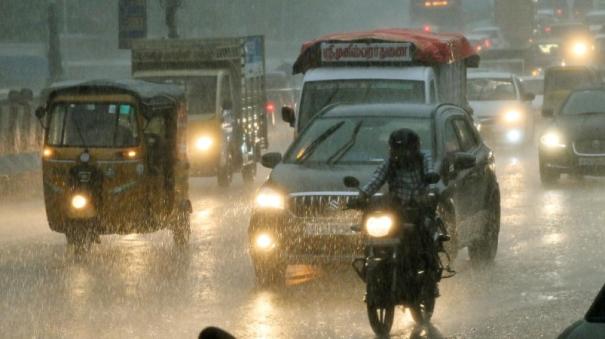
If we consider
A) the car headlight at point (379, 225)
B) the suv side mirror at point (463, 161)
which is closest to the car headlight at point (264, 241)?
the suv side mirror at point (463, 161)

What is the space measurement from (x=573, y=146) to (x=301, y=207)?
1218cm

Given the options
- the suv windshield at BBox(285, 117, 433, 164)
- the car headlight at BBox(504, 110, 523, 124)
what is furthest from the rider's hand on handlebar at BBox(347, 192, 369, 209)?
the car headlight at BBox(504, 110, 523, 124)

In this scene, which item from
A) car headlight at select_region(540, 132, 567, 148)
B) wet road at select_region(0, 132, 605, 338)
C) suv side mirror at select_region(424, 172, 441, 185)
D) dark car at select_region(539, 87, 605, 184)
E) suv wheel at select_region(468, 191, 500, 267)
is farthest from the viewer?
car headlight at select_region(540, 132, 567, 148)

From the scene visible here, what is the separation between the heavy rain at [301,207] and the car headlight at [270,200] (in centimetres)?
1

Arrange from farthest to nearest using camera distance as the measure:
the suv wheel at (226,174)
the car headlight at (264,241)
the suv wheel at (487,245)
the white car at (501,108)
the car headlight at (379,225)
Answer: the white car at (501,108) → the suv wheel at (226,174) → the suv wheel at (487,245) → the car headlight at (264,241) → the car headlight at (379,225)

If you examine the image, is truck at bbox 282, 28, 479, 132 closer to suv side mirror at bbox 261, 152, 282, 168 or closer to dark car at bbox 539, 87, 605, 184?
dark car at bbox 539, 87, 605, 184

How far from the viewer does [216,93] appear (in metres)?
25.8

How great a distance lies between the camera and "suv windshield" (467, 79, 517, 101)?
34031 mm

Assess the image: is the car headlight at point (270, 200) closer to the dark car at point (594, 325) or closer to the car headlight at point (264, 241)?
the car headlight at point (264, 241)

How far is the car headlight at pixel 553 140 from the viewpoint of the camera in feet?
79.9

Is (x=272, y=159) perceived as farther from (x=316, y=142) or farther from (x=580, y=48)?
(x=580, y=48)

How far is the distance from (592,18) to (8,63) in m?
49.0

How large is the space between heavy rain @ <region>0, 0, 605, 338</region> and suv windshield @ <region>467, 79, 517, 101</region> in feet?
12.0

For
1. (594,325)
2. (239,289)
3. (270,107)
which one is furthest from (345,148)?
(270,107)
